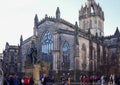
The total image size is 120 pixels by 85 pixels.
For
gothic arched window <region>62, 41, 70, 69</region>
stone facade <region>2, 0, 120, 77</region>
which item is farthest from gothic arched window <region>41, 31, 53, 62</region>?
gothic arched window <region>62, 41, 70, 69</region>

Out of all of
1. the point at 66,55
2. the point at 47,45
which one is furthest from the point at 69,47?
the point at 47,45

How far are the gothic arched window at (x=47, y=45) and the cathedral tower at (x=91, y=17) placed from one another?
21.6 m

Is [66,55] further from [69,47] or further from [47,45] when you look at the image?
[47,45]

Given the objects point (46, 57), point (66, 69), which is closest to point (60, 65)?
point (66, 69)

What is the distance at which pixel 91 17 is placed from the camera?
80.6m

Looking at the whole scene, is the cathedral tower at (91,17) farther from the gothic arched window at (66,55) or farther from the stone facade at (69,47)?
the gothic arched window at (66,55)

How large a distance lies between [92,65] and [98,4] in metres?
30.1

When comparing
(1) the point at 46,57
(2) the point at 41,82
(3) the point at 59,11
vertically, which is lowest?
(2) the point at 41,82

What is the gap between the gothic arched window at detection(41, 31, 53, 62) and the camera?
192 ft

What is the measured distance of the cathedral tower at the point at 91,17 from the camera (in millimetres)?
80613

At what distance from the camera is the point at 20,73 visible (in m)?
62.8

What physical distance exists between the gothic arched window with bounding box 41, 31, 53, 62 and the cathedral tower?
2161 cm

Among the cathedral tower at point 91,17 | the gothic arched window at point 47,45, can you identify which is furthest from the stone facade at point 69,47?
the cathedral tower at point 91,17

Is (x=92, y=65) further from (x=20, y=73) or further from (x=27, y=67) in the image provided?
(x=27, y=67)
